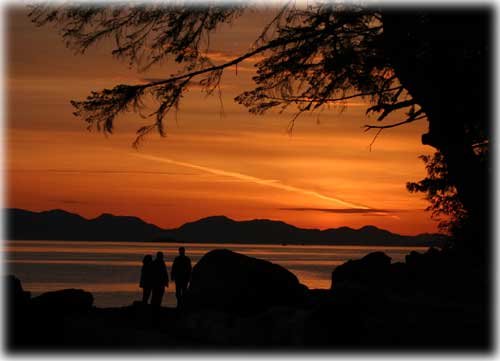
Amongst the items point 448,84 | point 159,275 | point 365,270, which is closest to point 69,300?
point 159,275

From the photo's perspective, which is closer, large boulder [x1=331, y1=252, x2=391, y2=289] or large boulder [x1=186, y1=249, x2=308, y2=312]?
large boulder [x1=186, y1=249, x2=308, y2=312]

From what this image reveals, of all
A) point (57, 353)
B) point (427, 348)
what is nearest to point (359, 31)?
point (427, 348)

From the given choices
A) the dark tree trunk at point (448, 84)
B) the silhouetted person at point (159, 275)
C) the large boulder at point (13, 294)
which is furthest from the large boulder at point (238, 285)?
the dark tree trunk at point (448, 84)

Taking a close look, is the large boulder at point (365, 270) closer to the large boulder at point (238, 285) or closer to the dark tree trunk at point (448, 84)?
the large boulder at point (238, 285)

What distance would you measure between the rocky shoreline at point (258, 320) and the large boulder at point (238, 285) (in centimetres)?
2

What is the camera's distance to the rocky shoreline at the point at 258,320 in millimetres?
11219

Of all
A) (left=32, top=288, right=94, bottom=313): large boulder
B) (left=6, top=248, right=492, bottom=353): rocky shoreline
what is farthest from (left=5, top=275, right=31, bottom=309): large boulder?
(left=32, top=288, right=94, bottom=313): large boulder

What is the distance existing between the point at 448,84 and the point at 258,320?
5.97m

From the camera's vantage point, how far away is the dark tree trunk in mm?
14750

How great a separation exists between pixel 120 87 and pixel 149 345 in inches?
249

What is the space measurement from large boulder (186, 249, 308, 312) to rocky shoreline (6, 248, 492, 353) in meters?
0.02

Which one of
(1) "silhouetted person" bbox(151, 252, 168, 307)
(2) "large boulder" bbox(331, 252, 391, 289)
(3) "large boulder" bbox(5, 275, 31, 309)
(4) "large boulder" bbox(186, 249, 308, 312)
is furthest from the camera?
(2) "large boulder" bbox(331, 252, 391, 289)

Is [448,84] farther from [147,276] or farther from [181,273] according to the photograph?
[147,276]

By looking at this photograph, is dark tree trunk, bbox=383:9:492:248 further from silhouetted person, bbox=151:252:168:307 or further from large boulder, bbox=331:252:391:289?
large boulder, bbox=331:252:391:289
